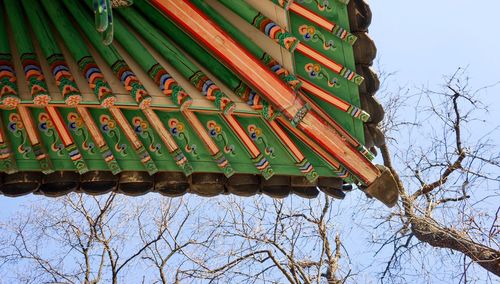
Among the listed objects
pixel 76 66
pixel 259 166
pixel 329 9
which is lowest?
pixel 259 166

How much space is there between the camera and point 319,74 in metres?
9.15

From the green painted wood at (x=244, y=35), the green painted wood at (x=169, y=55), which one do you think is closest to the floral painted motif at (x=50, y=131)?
the green painted wood at (x=169, y=55)

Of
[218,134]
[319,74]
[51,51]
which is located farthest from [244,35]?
[51,51]

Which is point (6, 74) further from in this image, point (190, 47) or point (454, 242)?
point (454, 242)

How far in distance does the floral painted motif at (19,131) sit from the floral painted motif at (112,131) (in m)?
0.87

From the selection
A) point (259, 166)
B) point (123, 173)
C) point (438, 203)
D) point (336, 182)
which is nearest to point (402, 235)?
point (438, 203)

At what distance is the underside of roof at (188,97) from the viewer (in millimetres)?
8352

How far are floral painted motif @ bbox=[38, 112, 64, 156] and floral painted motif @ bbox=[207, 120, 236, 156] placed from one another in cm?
174

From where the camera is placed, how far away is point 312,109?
29.1 feet

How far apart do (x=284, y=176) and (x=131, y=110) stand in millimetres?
2160

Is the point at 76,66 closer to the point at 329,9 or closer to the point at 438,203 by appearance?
the point at 329,9

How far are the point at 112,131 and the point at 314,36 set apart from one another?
2.65m

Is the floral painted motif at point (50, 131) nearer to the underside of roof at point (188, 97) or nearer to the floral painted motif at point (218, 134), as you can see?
the underside of roof at point (188, 97)

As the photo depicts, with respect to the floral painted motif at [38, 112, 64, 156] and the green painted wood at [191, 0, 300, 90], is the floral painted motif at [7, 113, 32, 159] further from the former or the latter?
the green painted wood at [191, 0, 300, 90]
